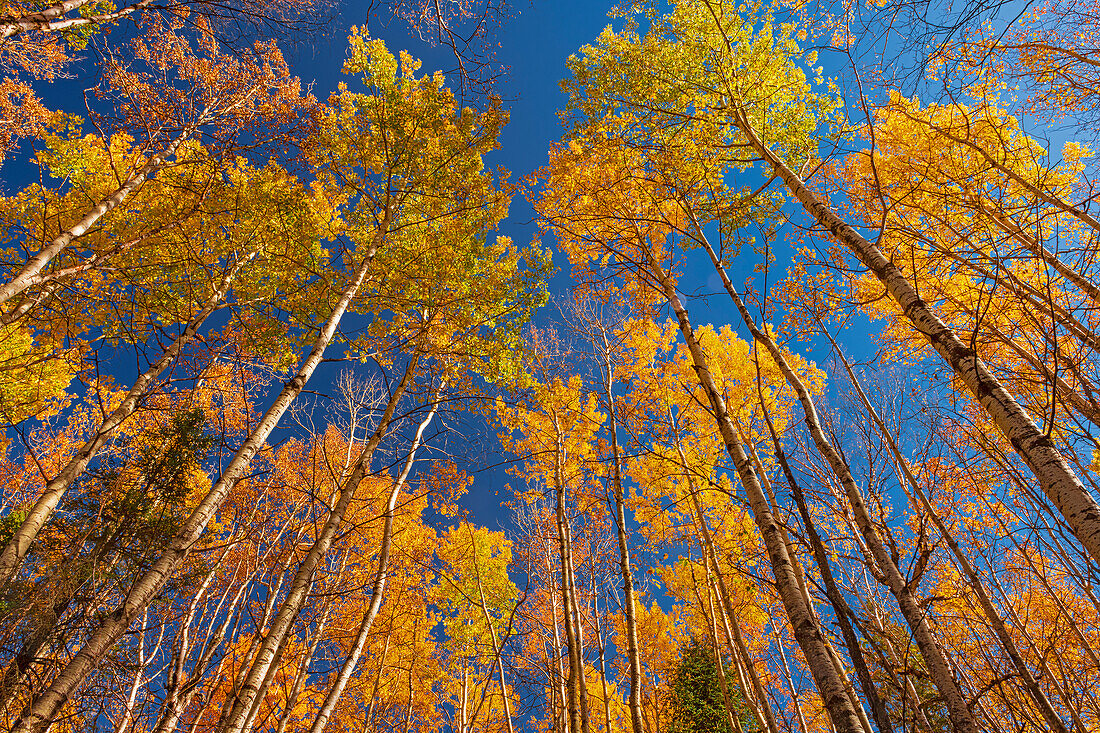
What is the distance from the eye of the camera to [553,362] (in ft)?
24.6

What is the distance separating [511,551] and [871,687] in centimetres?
1072

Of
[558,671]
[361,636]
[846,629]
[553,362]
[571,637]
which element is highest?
[553,362]

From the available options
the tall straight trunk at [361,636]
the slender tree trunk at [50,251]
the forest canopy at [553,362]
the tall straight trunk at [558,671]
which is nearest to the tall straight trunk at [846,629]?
the forest canopy at [553,362]

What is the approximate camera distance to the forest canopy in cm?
286

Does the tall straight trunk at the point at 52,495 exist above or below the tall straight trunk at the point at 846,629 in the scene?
above

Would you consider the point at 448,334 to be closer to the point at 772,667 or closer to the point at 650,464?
the point at 650,464

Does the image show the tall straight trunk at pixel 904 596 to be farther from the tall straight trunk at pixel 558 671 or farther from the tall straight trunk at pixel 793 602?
the tall straight trunk at pixel 558 671

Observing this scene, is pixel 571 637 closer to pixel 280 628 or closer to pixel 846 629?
pixel 280 628

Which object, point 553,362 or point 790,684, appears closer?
point 790,684

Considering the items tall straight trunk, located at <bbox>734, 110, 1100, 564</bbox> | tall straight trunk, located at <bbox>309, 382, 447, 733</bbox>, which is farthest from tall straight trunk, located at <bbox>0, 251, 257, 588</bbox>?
tall straight trunk, located at <bbox>734, 110, 1100, 564</bbox>

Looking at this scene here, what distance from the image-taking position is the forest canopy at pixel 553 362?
286 cm

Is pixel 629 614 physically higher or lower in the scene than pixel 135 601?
higher

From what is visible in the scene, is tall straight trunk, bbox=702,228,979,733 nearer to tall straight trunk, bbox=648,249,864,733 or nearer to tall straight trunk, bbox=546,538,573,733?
tall straight trunk, bbox=648,249,864,733

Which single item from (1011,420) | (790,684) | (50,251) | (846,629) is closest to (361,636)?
(846,629)
